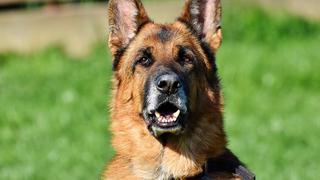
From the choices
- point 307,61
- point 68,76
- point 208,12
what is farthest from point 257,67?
point 208,12

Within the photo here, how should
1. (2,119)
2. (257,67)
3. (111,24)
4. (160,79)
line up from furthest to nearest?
(257,67) < (2,119) < (111,24) < (160,79)

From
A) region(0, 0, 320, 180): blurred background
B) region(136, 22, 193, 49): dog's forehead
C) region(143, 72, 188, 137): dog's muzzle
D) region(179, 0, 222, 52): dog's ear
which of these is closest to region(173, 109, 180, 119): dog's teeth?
region(143, 72, 188, 137): dog's muzzle

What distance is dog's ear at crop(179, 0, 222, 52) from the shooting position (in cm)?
758

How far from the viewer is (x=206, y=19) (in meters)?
7.64

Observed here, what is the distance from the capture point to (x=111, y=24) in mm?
7609

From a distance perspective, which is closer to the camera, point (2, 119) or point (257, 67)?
point (2, 119)

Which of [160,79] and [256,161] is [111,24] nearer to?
[160,79]

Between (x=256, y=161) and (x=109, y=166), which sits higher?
(x=109, y=166)

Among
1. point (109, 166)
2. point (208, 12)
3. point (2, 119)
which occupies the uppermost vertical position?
point (208, 12)

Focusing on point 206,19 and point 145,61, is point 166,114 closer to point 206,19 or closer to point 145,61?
point 145,61

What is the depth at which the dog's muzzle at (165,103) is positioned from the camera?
7.00 metres

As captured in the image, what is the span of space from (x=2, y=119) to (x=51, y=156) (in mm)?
2002

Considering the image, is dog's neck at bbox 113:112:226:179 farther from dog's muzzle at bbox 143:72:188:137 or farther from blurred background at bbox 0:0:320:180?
blurred background at bbox 0:0:320:180

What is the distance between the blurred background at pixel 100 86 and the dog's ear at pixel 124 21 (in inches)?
57.4
